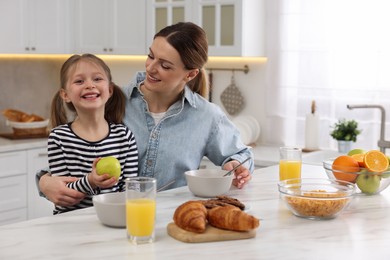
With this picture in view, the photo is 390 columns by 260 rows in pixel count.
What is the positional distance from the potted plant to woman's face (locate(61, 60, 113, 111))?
194 centimetres

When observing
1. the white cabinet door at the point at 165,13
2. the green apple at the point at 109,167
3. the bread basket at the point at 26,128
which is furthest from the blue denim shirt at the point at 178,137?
the bread basket at the point at 26,128

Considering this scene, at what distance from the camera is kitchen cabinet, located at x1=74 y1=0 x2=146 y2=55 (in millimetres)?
4469

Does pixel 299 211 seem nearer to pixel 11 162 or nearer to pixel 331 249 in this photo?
pixel 331 249

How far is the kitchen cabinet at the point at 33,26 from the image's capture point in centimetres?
443

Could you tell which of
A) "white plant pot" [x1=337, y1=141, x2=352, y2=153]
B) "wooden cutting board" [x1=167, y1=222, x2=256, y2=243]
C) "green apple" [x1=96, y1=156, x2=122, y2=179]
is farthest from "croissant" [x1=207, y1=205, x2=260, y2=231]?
"white plant pot" [x1=337, y1=141, x2=352, y2=153]

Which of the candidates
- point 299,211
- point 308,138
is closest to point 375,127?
point 308,138

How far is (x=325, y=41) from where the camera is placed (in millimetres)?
4051

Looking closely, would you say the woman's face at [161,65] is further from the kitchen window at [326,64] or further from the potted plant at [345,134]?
the kitchen window at [326,64]

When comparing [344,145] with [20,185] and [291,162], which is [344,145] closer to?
[291,162]

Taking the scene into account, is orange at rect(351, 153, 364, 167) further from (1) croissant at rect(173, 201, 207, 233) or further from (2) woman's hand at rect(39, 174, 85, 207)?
(2) woman's hand at rect(39, 174, 85, 207)

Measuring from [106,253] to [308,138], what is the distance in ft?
8.95

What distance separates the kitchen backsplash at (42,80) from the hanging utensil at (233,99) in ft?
0.09

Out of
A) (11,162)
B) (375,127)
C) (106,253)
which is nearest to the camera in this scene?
(106,253)

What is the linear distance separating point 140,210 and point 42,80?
3.70 meters
